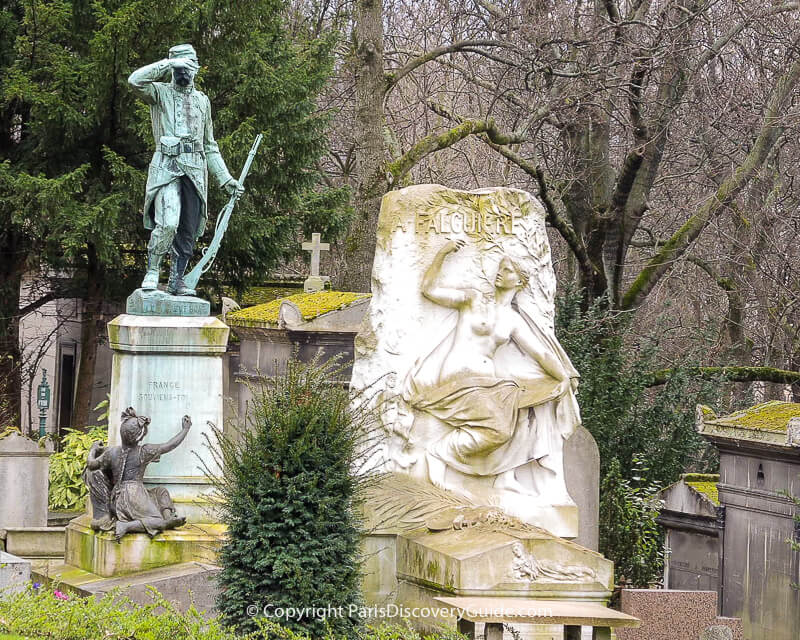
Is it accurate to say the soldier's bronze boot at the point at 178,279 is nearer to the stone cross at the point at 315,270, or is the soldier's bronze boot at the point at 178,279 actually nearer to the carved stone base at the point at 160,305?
the carved stone base at the point at 160,305

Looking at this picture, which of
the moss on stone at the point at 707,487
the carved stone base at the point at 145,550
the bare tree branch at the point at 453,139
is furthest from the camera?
the bare tree branch at the point at 453,139

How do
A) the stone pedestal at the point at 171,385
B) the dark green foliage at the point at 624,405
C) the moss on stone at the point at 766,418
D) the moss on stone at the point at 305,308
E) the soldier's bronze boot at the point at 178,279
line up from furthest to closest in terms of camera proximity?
1. the moss on stone at the point at 305,308
2. the dark green foliage at the point at 624,405
3. the moss on stone at the point at 766,418
4. the soldier's bronze boot at the point at 178,279
5. the stone pedestal at the point at 171,385

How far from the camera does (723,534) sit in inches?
502

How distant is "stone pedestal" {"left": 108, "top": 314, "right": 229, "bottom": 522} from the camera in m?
10.8

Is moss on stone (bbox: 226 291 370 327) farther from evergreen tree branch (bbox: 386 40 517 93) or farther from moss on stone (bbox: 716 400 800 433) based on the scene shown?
moss on stone (bbox: 716 400 800 433)

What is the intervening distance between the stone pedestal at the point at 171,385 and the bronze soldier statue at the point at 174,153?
55 centimetres

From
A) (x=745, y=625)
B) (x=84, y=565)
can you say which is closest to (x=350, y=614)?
(x=84, y=565)

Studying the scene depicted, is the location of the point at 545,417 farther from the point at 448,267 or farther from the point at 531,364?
the point at 448,267

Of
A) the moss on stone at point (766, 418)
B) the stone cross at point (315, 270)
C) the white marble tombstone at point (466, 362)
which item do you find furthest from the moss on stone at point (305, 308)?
the moss on stone at point (766, 418)

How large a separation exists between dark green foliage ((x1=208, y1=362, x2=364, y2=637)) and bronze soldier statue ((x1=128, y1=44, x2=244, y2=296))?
12.2ft

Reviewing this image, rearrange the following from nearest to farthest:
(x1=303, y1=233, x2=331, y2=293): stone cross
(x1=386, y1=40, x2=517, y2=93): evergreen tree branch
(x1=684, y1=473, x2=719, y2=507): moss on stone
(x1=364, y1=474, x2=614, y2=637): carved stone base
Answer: (x1=364, y1=474, x2=614, y2=637): carved stone base
(x1=684, y1=473, x2=719, y2=507): moss on stone
(x1=303, y1=233, x2=331, y2=293): stone cross
(x1=386, y1=40, x2=517, y2=93): evergreen tree branch

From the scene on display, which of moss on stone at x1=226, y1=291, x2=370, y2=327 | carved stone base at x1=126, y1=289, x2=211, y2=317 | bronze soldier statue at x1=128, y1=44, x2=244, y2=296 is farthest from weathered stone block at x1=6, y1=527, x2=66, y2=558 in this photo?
moss on stone at x1=226, y1=291, x2=370, y2=327

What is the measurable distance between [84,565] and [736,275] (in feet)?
41.4

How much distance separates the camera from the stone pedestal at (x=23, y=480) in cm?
1454
